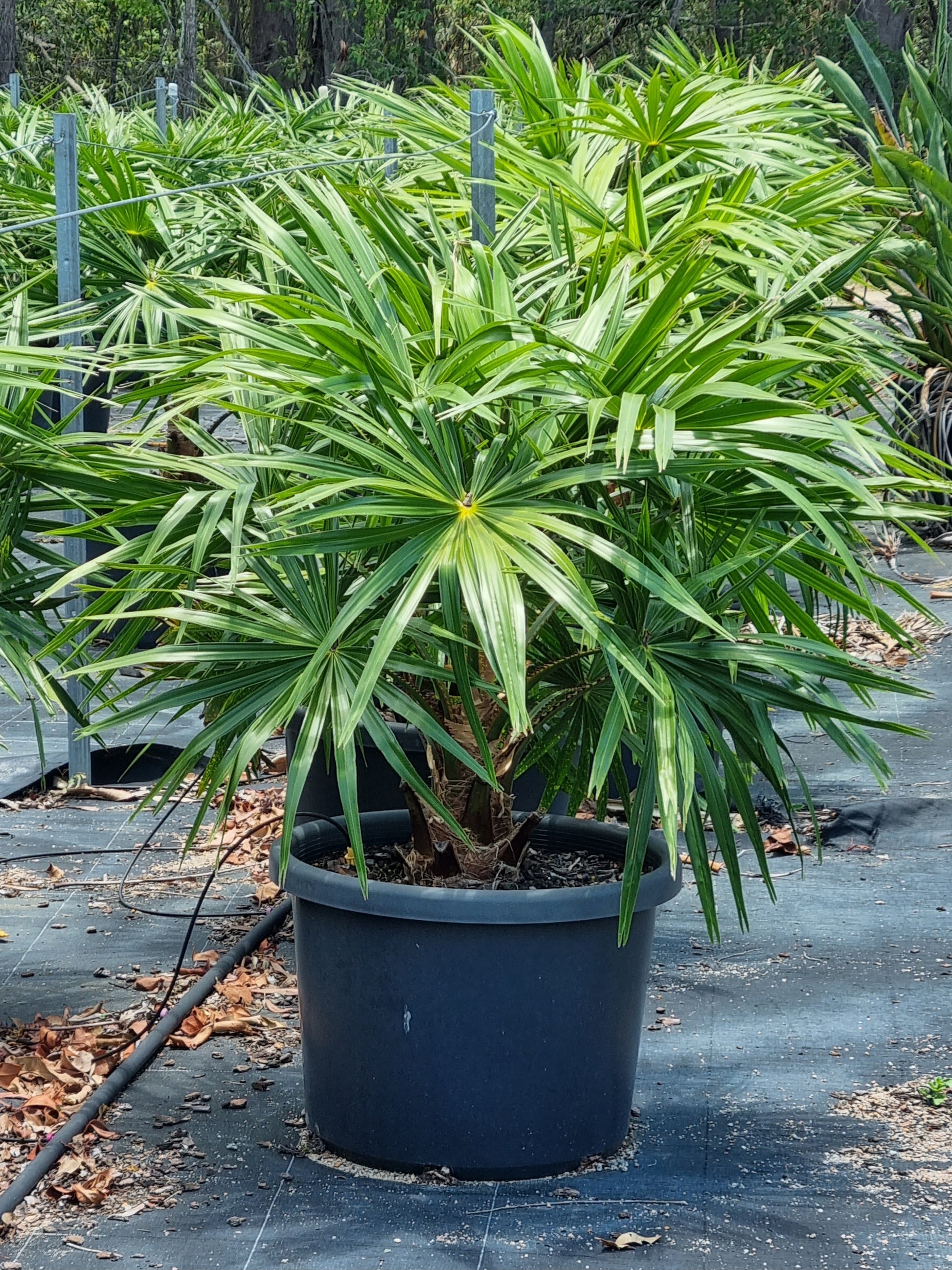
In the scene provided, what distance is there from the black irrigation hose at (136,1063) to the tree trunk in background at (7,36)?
555 inches

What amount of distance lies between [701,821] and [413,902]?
47cm

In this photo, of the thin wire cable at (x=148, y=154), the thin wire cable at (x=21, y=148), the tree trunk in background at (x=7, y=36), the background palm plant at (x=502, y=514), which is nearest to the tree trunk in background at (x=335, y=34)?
the tree trunk in background at (x=7, y=36)

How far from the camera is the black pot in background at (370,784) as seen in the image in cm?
380

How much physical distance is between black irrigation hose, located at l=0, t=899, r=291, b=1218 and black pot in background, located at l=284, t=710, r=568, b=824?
0.35 meters

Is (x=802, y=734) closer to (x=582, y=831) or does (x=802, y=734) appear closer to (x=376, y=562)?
(x=582, y=831)

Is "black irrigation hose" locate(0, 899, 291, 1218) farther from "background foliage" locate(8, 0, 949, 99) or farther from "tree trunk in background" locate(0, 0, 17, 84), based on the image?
"tree trunk in background" locate(0, 0, 17, 84)

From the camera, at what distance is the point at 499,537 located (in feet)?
6.75

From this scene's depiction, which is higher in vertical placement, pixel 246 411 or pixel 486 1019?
pixel 246 411

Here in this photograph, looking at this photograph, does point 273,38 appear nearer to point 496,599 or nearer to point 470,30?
point 470,30

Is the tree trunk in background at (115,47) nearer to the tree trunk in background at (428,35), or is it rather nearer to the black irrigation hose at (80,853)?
the tree trunk in background at (428,35)

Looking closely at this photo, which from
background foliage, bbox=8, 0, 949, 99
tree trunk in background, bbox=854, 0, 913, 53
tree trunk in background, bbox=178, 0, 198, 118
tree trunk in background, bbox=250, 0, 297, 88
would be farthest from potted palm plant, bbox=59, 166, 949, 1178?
tree trunk in background, bbox=250, 0, 297, 88

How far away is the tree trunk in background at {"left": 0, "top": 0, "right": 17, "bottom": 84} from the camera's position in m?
15.4

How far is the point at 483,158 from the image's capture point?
2885mm

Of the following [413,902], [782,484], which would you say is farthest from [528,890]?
[782,484]
